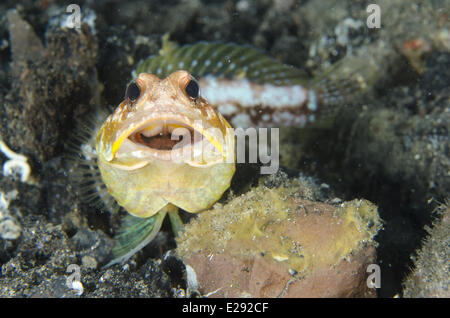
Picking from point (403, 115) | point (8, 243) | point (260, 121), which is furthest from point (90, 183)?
point (403, 115)

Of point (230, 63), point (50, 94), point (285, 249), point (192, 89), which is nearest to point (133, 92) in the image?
point (192, 89)

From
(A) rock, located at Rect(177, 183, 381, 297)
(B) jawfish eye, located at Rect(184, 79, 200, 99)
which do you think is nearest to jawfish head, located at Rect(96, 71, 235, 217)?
(B) jawfish eye, located at Rect(184, 79, 200, 99)

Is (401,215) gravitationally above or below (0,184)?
below

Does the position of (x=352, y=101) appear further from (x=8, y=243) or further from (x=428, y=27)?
(x=8, y=243)

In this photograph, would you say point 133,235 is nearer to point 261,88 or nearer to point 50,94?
point 50,94

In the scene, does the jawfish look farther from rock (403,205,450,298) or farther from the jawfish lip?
rock (403,205,450,298)

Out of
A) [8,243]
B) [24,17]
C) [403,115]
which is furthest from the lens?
[24,17]

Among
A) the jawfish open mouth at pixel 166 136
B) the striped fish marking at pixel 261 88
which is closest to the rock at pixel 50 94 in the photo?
the striped fish marking at pixel 261 88
